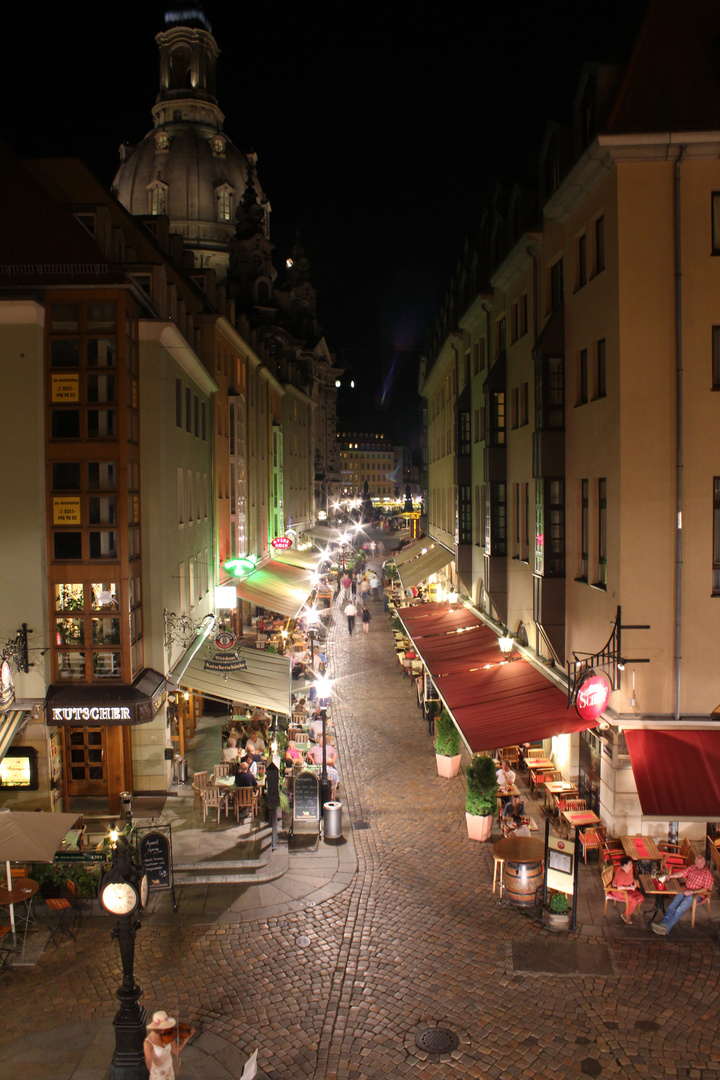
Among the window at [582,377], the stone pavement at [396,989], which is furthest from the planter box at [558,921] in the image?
the window at [582,377]

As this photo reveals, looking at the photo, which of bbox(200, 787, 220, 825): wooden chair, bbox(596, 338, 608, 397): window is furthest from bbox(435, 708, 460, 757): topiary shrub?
bbox(596, 338, 608, 397): window

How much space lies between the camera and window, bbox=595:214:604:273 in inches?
627

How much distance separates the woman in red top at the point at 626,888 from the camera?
13.5m

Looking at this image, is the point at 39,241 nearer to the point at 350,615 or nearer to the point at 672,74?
the point at 672,74

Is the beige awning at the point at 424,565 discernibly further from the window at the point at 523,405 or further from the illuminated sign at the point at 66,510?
the illuminated sign at the point at 66,510

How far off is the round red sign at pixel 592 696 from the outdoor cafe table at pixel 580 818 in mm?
2688

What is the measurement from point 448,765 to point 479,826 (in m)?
4.26

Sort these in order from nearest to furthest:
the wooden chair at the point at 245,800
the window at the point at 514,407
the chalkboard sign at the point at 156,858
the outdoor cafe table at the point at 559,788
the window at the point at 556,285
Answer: the chalkboard sign at the point at 156,858 < the outdoor cafe table at the point at 559,788 < the wooden chair at the point at 245,800 < the window at the point at 556,285 < the window at the point at 514,407

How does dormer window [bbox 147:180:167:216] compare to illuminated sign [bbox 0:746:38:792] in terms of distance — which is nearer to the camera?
illuminated sign [bbox 0:746:38:792]

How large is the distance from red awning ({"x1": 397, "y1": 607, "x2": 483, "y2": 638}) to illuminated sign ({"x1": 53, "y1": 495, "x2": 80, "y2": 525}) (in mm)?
14565

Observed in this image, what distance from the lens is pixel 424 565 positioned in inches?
1625

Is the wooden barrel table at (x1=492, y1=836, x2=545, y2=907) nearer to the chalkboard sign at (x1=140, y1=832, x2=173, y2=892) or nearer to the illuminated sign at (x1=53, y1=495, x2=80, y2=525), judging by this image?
the chalkboard sign at (x1=140, y1=832, x2=173, y2=892)

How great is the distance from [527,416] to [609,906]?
1235 centimetres

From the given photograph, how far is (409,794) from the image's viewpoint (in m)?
20.1
